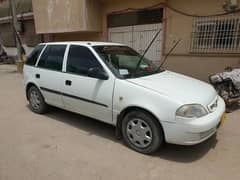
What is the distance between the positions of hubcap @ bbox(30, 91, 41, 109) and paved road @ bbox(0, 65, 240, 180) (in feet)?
1.97

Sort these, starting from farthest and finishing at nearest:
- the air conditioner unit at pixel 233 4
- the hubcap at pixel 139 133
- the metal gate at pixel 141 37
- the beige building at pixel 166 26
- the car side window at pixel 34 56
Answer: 1. the metal gate at pixel 141 37
2. the beige building at pixel 166 26
3. the air conditioner unit at pixel 233 4
4. the car side window at pixel 34 56
5. the hubcap at pixel 139 133

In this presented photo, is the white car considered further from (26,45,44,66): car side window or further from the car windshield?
(26,45,44,66): car side window

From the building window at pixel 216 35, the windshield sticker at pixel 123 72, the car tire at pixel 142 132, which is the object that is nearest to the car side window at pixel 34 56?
the windshield sticker at pixel 123 72

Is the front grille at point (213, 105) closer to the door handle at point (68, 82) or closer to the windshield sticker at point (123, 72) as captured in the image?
the windshield sticker at point (123, 72)

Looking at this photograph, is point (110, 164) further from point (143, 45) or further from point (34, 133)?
point (143, 45)

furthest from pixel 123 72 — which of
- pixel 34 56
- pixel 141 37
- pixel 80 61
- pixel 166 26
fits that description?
pixel 141 37

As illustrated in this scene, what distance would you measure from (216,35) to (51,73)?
206 inches

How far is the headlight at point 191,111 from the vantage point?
248 centimetres

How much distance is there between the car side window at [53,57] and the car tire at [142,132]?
1793 millimetres

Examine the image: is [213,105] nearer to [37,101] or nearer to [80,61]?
[80,61]

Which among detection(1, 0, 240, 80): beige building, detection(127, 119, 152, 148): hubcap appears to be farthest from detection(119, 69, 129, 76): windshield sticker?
detection(1, 0, 240, 80): beige building

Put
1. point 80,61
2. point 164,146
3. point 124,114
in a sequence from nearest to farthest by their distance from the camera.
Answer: point 124,114 → point 164,146 → point 80,61

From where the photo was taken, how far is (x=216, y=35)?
619cm

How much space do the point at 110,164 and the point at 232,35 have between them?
560cm
